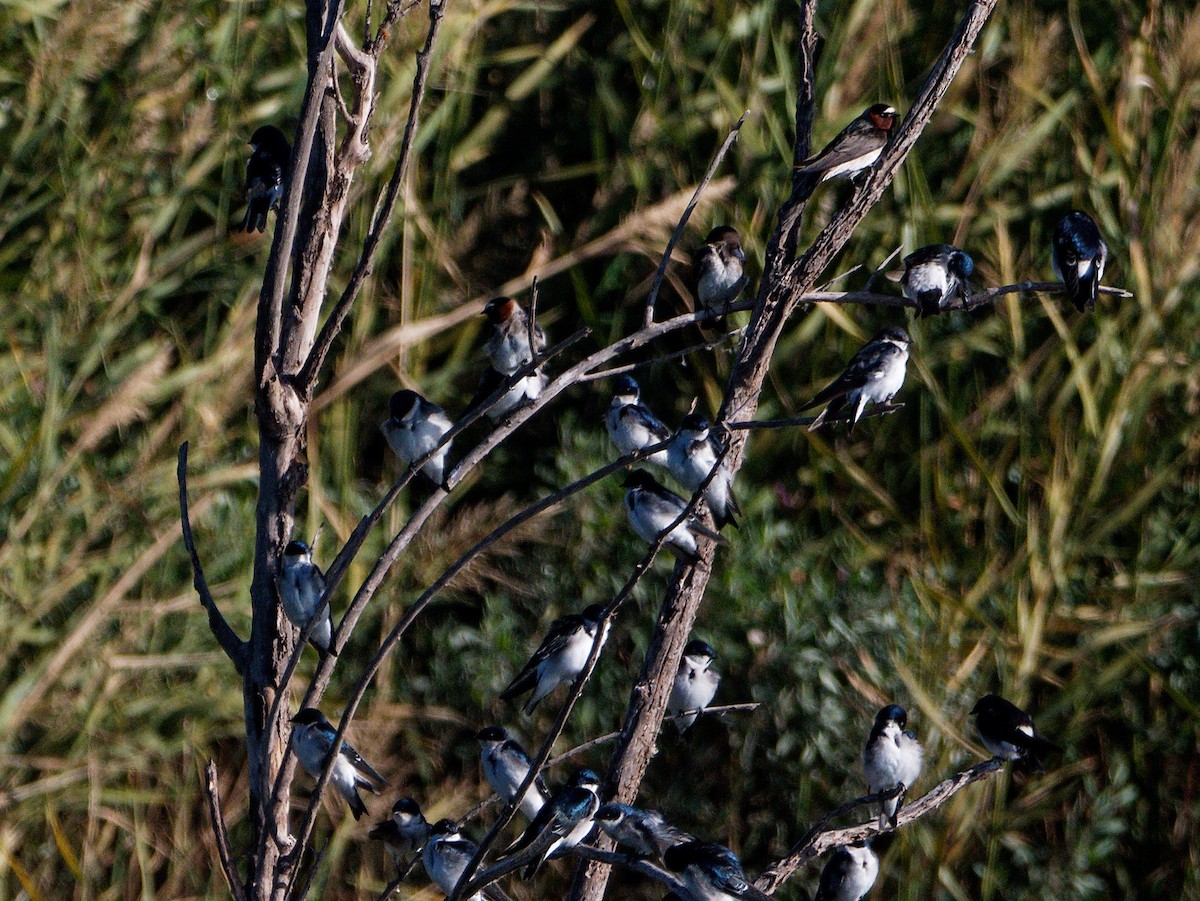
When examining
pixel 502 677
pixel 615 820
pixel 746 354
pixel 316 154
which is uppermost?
pixel 316 154

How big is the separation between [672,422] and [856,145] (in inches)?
64.1

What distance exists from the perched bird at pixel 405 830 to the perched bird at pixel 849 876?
38.9 inches

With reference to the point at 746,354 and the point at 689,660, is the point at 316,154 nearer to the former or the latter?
the point at 746,354

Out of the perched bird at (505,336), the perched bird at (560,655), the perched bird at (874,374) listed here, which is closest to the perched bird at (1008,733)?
the perched bird at (874,374)

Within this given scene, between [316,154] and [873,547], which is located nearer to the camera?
[316,154]

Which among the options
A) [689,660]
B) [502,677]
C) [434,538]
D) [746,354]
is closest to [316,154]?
[746,354]

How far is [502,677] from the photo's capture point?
4.63m

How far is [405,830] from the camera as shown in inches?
141

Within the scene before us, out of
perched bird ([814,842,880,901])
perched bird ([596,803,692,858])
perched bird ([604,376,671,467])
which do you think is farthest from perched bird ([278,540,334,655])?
perched bird ([814,842,880,901])

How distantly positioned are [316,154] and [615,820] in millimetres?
1233

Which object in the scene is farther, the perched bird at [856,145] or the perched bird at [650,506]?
the perched bird at [650,506]

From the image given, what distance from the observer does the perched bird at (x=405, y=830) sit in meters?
3.45

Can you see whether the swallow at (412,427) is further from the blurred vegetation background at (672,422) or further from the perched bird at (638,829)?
the perched bird at (638,829)

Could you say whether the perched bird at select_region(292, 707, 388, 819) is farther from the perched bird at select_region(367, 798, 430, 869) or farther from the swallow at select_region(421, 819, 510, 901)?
the swallow at select_region(421, 819, 510, 901)
